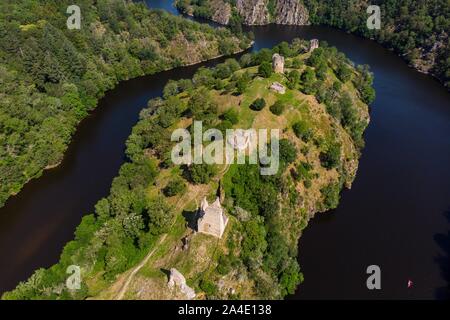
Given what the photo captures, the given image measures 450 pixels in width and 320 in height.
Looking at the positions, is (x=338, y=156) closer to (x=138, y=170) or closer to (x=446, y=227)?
(x=446, y=227)

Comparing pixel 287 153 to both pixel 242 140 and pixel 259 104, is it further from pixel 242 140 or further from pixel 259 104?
pixel 259 104

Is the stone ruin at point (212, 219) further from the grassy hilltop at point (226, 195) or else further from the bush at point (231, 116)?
the bush at point (231, 116)

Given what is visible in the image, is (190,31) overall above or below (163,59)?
above

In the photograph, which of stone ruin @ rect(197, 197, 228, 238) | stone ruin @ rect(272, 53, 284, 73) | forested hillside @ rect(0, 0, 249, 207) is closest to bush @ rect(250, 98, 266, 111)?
stone ruin @ rect(272, 53, 284, 73)

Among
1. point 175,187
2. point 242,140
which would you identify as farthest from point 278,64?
point 175,187
